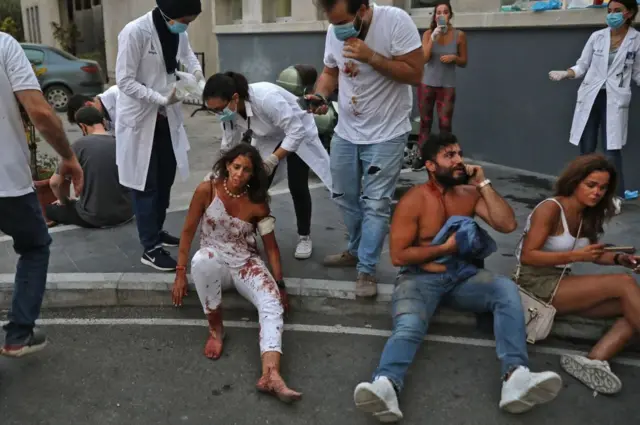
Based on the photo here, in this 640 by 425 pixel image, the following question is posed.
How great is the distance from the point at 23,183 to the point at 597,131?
16.4ft

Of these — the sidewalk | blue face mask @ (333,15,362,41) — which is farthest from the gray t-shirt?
blue face mask @ (333,15,362,41)

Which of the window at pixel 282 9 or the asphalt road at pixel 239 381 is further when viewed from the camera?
the window at pixel 282 9

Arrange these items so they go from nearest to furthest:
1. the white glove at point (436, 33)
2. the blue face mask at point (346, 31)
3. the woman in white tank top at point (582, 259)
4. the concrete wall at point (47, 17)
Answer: the woman in white tank top at point (582, 259) → the blue face mask at point (346, 31) → the white glove at point (436, 33) → the concrete wall at point (47, 17)

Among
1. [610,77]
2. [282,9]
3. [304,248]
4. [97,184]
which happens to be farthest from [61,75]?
[610,77]

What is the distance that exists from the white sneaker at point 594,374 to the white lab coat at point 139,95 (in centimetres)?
279

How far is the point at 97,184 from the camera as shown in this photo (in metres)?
5.13

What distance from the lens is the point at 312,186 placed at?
6.71 meters

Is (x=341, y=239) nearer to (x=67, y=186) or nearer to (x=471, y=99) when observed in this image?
(x=67, y=186)

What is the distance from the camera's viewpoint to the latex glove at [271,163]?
13.1ft

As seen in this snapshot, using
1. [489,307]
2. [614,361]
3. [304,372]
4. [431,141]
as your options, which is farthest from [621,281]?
[304,372]

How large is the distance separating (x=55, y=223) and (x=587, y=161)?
13.7 feet

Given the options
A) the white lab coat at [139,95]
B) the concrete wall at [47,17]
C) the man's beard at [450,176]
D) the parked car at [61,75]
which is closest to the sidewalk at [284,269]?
the white lab coat at [139,95]

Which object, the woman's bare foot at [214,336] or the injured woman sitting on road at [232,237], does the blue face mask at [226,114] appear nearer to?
the injured woman sitting on road at [232,237]

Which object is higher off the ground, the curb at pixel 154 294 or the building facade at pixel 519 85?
the building facade at pixel 519 85
